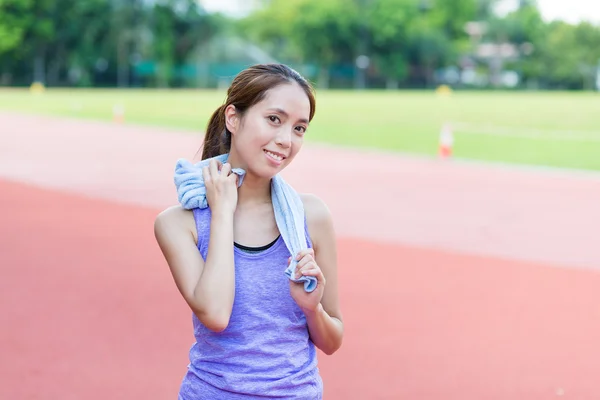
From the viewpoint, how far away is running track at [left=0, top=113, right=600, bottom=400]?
4520mm

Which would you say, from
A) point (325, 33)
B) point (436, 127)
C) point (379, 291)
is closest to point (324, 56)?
point (325, 33)

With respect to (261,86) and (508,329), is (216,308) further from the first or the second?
(508,329)

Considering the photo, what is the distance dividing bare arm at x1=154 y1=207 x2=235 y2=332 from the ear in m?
0.23

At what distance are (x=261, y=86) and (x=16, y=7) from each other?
219 feet

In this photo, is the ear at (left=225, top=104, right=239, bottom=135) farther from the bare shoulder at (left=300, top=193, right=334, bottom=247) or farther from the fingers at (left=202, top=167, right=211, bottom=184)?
the bare shoulder at (left=300, top=193, right=334, bottom=247)

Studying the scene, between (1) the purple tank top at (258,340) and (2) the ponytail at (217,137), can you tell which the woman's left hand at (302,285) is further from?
(2) the ponytail at (217,137)

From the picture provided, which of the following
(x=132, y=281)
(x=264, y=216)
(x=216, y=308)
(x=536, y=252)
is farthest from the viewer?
(x=536, y=252)

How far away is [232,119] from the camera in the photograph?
6.97 feet

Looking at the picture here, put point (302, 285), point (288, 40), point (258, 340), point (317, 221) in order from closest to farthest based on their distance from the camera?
point (302, 285) < point (258, 340) < point (317, 221) < point (288, 40)

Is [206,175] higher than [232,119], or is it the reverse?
[232,119]

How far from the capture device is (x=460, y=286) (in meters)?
6.56

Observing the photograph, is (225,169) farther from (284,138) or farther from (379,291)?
(379,291)

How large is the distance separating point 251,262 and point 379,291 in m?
4.35

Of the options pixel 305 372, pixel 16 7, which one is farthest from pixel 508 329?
pixel 16 7
